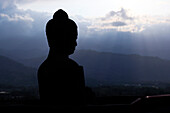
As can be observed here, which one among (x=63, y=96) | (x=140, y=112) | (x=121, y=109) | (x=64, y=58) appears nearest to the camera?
(x=121, y=109)

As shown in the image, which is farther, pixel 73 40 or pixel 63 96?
pixel 73 40

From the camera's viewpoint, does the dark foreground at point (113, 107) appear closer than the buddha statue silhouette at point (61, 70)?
Yes

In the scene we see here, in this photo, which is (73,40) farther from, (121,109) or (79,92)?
(121,109)

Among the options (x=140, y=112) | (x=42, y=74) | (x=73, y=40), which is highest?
(x=73, y=40)

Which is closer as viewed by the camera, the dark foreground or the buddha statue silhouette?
the dark foreground

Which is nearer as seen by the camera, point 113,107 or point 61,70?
point 113,107

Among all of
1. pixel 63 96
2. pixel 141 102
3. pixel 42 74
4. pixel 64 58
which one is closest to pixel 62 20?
pixel 64 58

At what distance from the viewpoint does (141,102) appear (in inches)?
276

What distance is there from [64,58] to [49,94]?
3.79ft

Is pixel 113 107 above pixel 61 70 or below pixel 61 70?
below

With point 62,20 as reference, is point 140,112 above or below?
below

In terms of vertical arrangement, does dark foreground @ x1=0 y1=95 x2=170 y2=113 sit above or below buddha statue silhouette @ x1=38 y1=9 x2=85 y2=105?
below

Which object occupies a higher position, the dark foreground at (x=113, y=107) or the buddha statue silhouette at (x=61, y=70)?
the buddha statue silhouette at (x=61, y=70)

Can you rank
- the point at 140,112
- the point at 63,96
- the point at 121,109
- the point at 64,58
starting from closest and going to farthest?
the point at 121,109 → the point at 140,112 → the point at 63,96 → the point at 64,58
